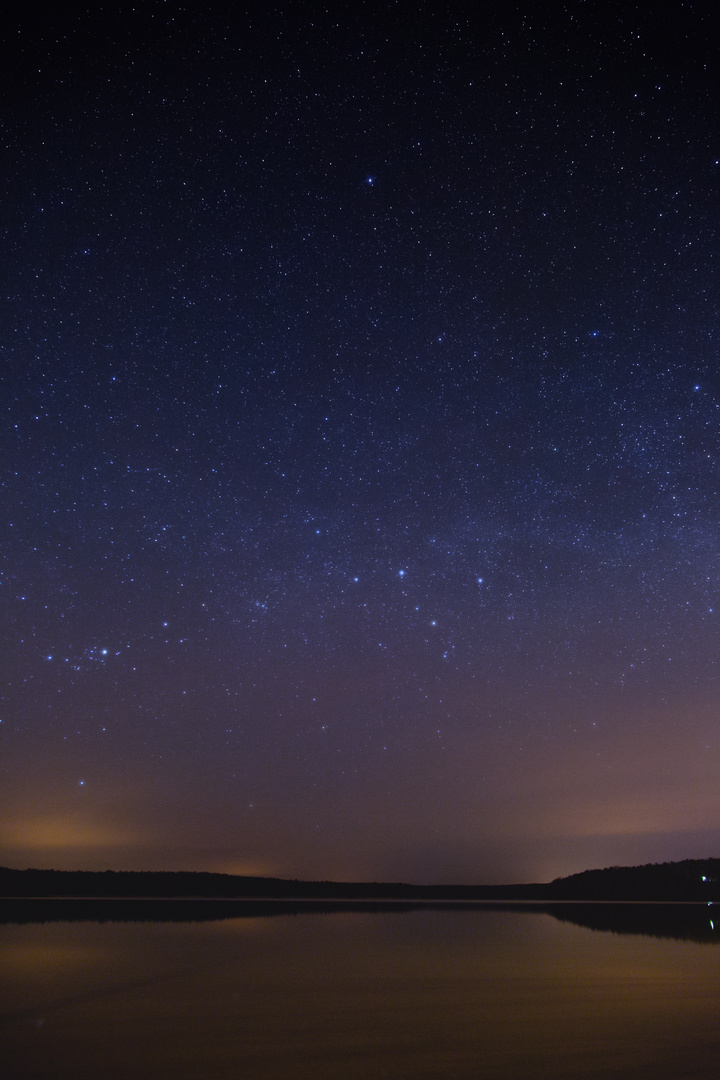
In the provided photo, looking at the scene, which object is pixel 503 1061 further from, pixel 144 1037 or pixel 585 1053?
pixel 144 1037

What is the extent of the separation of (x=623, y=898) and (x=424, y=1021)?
204 ft

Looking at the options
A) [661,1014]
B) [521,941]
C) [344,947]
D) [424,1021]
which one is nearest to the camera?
[424,1021]

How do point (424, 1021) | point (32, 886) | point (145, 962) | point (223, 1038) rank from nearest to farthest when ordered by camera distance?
1. point (223, 1038)
2. point (424, 1021)
3. point (145, 962)
4. point (32, 886)

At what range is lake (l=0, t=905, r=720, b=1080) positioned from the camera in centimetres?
844

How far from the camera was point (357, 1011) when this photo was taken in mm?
11203

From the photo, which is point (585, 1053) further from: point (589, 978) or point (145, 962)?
point (145, 962)

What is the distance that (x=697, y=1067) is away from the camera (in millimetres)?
8438

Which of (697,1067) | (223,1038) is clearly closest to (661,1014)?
(697,1067)

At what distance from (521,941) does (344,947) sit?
607 cm

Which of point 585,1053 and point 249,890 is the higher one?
point 585,1053

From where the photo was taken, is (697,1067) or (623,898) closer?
(697,1067)

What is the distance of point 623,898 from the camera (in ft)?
211

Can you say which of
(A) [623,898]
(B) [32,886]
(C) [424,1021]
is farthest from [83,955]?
(A) [623,898]

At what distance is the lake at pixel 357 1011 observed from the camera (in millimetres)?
8438
